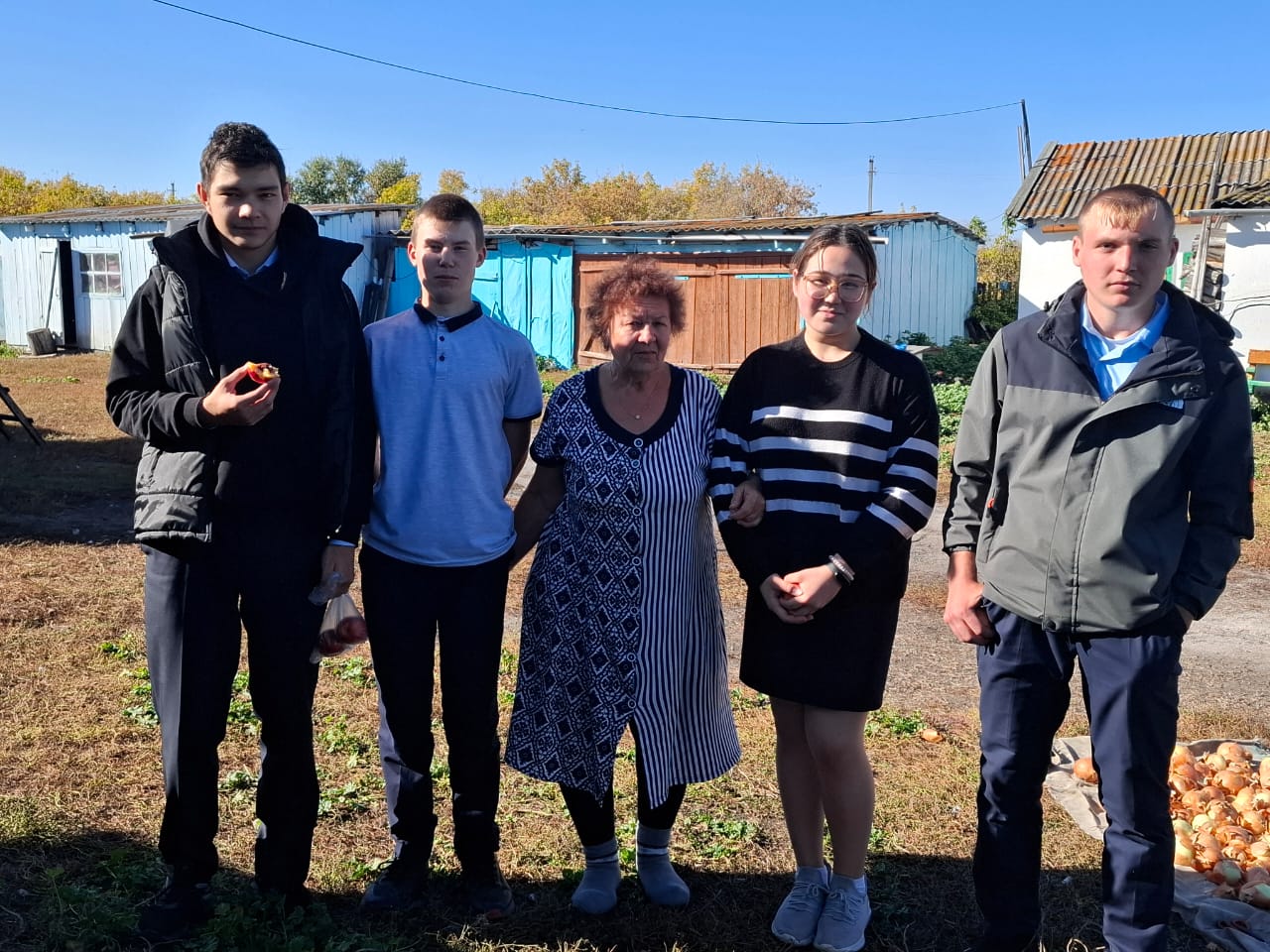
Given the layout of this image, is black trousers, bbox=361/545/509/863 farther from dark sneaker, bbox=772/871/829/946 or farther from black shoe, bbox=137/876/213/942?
dark sneaker, bbox=772/871/829/946

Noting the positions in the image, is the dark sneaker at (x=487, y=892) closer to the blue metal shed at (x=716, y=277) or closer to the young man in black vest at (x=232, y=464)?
the young man in black vest at (x=232, y=464)

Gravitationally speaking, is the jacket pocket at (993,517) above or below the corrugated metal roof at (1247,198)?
below

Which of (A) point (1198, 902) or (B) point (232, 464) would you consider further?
(A) point (1198, 902)

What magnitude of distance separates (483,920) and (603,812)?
44 centimetres

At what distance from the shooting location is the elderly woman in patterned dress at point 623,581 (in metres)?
2.94

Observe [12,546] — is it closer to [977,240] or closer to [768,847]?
[768,847]

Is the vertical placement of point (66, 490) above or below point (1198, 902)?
above

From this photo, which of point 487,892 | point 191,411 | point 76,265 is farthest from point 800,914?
point 76,265

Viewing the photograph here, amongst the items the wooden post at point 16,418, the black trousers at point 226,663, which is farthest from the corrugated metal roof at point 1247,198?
the black trousers at point 226,663

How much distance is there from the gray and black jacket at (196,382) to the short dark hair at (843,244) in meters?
1.16

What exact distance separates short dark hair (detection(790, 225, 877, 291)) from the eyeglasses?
1.9 inches

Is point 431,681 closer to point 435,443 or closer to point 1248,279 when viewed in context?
point 435,443

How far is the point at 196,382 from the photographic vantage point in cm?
264

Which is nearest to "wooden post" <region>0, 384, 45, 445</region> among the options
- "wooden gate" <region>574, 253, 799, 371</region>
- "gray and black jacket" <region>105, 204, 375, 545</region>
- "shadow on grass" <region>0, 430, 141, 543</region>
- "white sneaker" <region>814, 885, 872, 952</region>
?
"shadow on grass" <region>0, 430, 141, 543</region>
